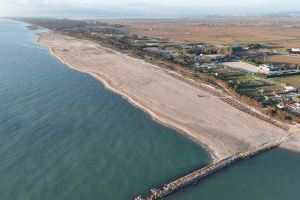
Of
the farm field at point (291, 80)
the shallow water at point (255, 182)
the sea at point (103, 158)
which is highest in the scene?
the farm field at point (291, 80)

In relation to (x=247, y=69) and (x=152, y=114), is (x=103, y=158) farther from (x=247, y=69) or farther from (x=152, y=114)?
(x=247, y=69)

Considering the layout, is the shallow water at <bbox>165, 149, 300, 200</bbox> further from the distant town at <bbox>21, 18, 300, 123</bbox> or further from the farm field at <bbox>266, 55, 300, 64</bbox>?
the farm field at <bbox>266, 55, 300, 64</bbox>

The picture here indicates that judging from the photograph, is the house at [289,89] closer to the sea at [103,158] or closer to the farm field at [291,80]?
the farm field at [291,80]

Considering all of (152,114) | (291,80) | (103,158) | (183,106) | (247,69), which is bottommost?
(103,158)

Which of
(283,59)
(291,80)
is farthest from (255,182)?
(283,59)

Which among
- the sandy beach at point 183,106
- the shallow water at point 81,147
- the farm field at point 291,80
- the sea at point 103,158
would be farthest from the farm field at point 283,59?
the sea at point 103,158

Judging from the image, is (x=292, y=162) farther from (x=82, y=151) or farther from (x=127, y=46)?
(x=127, y=46)

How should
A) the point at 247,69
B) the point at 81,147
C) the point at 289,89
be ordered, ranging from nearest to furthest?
the point at 81,147
the point at 289,89
the point at 247,69

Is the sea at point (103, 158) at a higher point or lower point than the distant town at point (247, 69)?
lower
